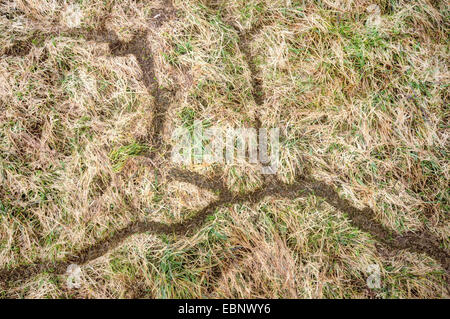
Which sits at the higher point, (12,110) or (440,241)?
(12,110)

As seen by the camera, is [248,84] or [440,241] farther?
[248,84]

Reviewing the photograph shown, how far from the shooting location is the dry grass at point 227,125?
6.75 ft

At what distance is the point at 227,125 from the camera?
2.17m

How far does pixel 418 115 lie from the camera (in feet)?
7.06

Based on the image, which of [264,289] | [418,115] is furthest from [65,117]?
[418,115]

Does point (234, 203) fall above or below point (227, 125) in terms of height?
below

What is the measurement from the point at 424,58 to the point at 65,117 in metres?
2.73

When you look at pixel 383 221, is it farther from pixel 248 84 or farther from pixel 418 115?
pixel 248 84

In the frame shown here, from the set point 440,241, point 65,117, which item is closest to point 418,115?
point 440,241

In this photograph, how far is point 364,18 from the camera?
7.30ft

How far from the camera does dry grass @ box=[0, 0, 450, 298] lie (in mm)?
2057
